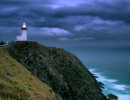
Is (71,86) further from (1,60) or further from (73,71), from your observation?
(1,60)

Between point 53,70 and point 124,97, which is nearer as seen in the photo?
point 53,70

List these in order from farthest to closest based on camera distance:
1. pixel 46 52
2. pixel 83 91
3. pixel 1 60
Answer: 1. pixel 46 52
2. pixel 83 91
3. pixel 1 60

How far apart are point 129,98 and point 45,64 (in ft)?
122

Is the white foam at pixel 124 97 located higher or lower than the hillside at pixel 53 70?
lower

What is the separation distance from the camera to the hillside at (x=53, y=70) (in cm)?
2955

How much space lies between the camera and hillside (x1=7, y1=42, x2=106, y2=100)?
2955 centimetres

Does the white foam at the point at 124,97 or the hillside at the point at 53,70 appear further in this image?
the white foam at the point at 124,97

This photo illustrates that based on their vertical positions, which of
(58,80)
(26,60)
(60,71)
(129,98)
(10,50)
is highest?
(10,50)

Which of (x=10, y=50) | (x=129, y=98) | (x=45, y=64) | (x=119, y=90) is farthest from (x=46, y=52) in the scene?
(x=119, y=90)

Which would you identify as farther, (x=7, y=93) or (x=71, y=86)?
(x=71, y=86)

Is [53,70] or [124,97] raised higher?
[53,70]

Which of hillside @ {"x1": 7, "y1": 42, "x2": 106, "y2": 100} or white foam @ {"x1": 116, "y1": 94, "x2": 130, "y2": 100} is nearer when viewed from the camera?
hillside @ {"x1": 7, "y1": 42, "x2": 106, "y2": 100}

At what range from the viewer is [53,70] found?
32.8 meters

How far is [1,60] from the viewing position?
75.2ft
